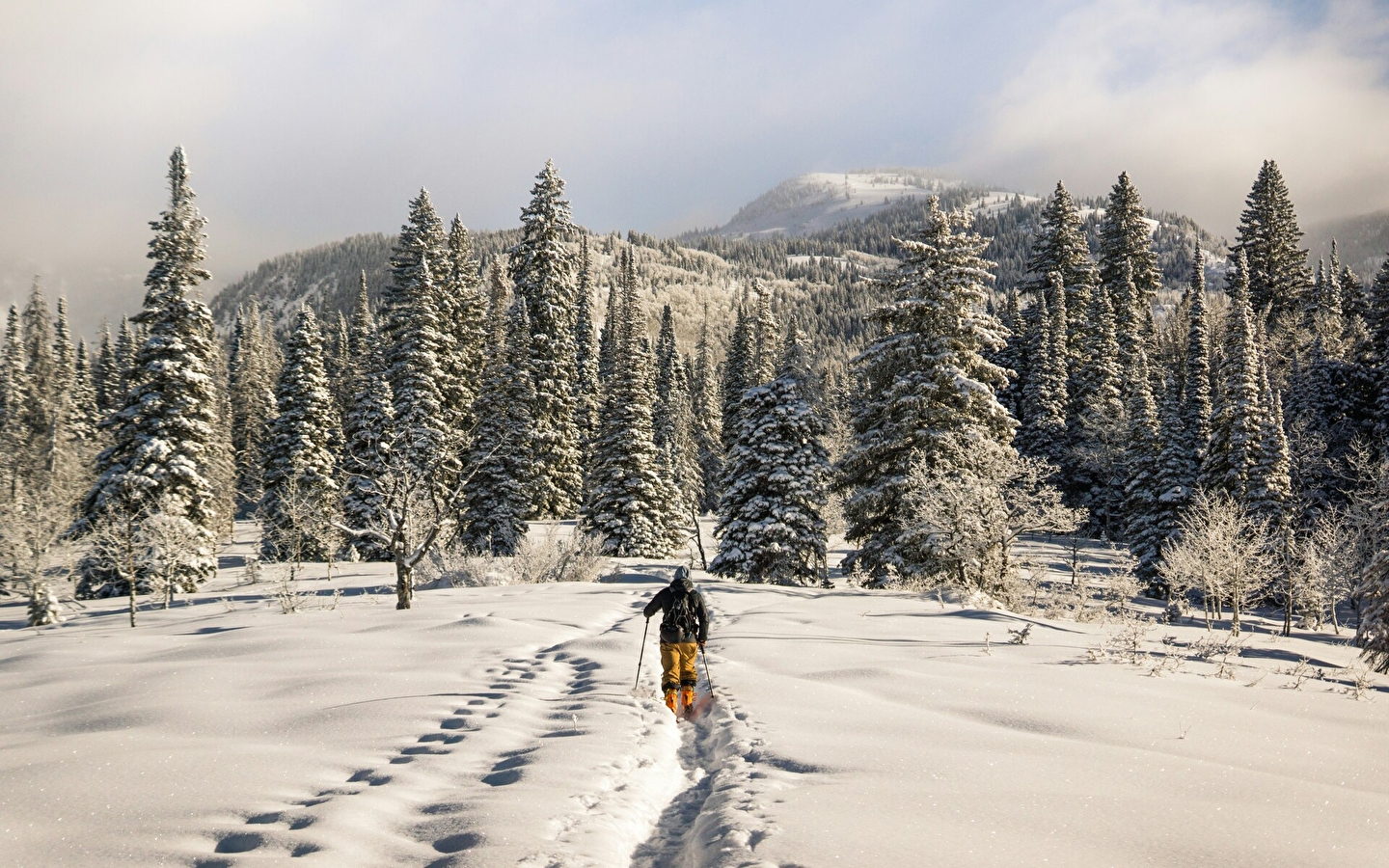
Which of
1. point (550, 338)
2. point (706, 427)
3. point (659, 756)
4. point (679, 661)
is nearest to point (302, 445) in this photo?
point (550, 338)

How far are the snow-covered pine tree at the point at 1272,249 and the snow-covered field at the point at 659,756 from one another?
251 ft

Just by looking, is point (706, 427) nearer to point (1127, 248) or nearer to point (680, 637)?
point (1127, 248)

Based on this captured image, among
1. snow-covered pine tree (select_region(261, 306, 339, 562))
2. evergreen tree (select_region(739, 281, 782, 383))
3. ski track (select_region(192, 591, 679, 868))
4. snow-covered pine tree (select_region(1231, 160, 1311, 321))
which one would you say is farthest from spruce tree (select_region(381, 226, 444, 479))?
snow-covered pine tree (select_region(1231, 160, 1311, 321))

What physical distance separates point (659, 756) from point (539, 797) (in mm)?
1737

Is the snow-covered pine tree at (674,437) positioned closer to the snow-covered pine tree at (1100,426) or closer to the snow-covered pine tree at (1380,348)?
the snow-covered pine tree at (1100,426)

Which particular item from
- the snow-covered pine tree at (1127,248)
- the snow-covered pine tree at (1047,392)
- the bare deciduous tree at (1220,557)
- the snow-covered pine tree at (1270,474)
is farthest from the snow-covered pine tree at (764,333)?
the snow-covered pine tree at (1127,248)

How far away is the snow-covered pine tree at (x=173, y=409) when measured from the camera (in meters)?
27.3

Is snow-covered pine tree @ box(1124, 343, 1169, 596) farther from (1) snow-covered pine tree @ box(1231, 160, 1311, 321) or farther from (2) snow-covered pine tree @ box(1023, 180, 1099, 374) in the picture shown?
(1) snow-covered pine tree @ box(1231, 160, 1311, 321)

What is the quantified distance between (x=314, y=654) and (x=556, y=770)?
605cm

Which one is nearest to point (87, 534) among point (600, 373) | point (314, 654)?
point (314, 654)

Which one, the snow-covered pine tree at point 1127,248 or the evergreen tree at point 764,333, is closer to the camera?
the evergreen tree at point 764,333

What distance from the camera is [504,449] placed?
121ft

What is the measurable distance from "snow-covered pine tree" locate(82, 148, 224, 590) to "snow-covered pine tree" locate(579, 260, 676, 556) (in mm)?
16899

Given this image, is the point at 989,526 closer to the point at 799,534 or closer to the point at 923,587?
the point at 923,587
